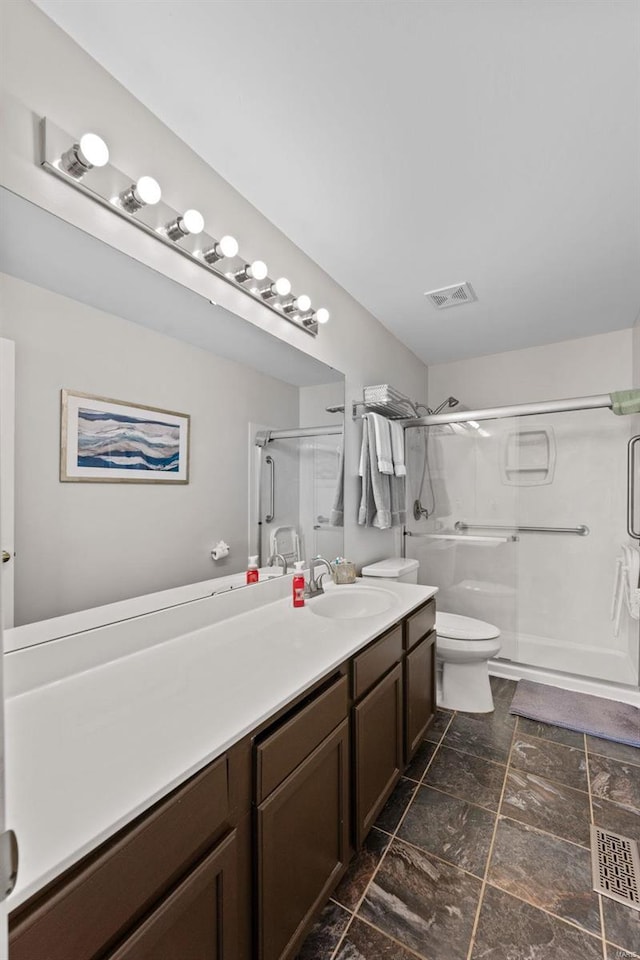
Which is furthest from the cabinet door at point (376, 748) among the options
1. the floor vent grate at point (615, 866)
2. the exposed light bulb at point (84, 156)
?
the exposed light bulb at point (84, 156)

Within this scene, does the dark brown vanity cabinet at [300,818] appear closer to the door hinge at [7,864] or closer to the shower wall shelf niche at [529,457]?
the door hinge at [7,864]

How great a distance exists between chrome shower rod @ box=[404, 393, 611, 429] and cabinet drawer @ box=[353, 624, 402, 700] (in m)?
1.70

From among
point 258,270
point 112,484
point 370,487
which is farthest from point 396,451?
point 112,484

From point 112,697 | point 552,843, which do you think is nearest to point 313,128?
point 112,697

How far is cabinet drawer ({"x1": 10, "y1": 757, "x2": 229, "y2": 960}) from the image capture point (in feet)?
1.89

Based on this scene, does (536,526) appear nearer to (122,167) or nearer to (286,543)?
(286,543)

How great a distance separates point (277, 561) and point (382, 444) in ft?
3.24

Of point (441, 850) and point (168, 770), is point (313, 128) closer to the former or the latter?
point (168, 770)

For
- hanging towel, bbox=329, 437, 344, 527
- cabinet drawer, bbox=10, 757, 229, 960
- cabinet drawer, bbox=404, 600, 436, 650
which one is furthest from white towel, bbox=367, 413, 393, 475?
cabinet drawer, bbox=10, 757, 229, 960

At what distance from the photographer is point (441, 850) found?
1539 mm

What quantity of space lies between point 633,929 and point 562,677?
1708 millimetres

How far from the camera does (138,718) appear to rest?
91 cm

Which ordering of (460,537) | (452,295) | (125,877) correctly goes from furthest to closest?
(460,537), (452,295), (125,877)

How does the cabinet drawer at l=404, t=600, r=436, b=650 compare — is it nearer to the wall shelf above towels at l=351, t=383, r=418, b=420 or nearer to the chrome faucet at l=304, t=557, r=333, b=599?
the chrome faucet at l=304, t=557, r=333, b=599
